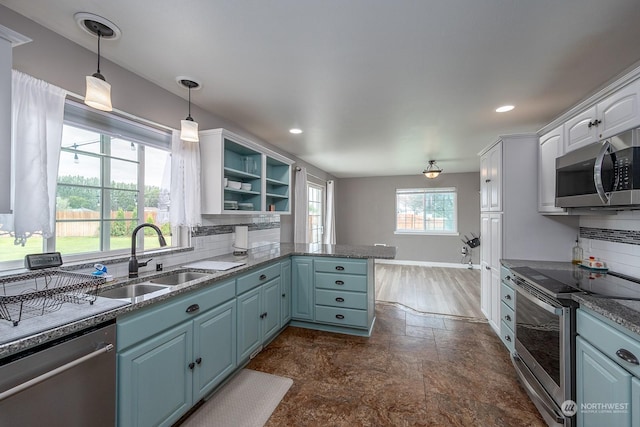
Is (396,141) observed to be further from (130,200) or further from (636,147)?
(130,200)

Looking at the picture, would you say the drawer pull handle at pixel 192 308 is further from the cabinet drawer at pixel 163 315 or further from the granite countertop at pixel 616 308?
the granite countertop at pixel 616 308

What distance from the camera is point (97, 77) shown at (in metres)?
1.49

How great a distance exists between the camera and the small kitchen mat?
5.62 ft

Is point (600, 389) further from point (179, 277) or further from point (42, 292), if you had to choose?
point (42, 292)

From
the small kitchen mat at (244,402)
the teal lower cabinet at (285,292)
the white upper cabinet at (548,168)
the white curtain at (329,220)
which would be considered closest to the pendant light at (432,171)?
the white curtain at (329,220)

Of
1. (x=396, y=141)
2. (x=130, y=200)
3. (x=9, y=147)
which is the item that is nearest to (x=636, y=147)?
(x=396, y=141)

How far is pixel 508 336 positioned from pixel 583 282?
0.90m

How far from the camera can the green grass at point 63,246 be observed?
146cm

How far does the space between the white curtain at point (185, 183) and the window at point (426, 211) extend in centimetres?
581

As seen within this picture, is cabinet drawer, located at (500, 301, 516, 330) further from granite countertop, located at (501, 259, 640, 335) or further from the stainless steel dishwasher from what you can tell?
the stainless steel dishwasher

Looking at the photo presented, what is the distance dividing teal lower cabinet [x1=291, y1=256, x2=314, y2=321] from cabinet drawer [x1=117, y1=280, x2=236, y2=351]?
3.84 feet

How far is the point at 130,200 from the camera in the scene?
2.14 m

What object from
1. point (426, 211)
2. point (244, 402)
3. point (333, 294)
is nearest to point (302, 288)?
point (333, 294)

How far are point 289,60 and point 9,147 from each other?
5.12 ft
